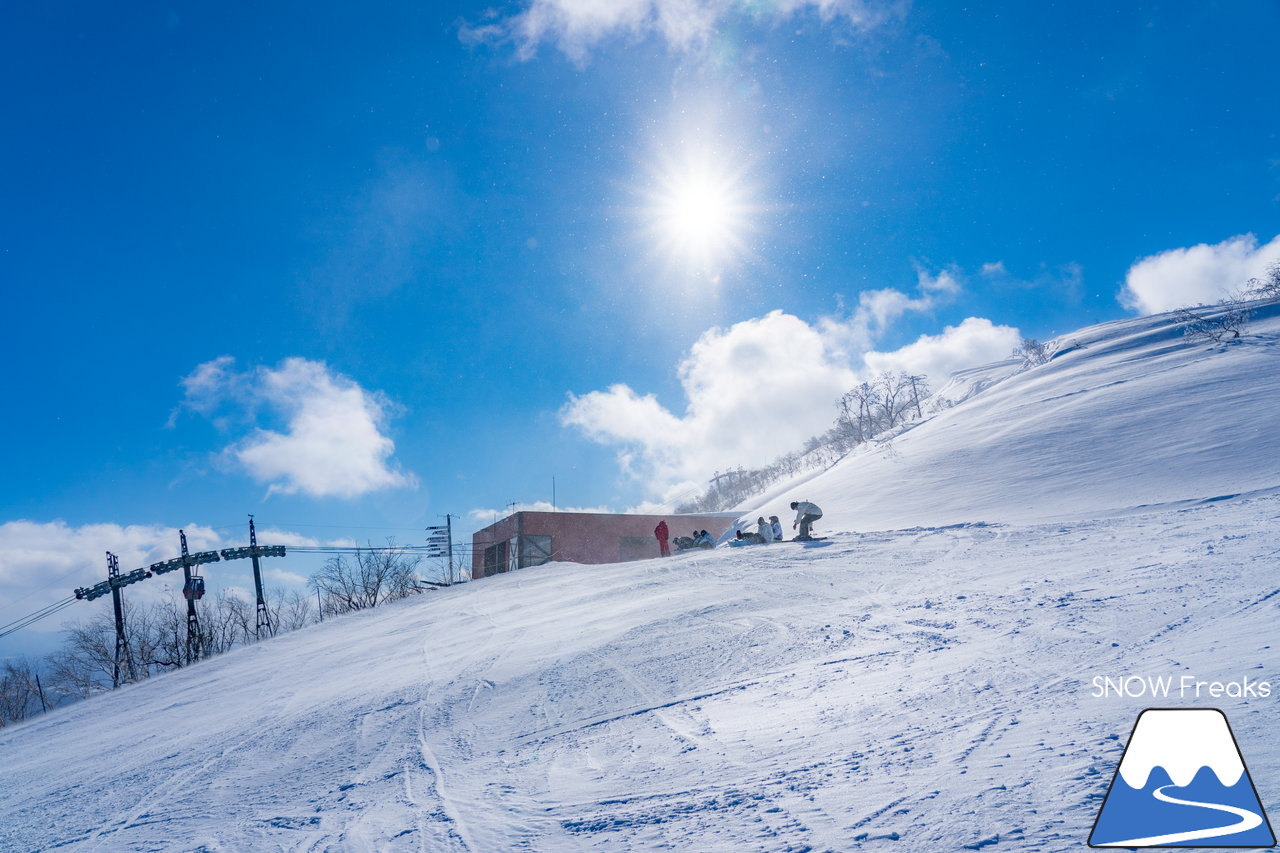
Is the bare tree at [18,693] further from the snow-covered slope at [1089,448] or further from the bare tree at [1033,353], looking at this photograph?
the bare tree at [1033,353]

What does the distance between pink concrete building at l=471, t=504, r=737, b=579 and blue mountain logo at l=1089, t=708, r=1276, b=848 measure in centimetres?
3060

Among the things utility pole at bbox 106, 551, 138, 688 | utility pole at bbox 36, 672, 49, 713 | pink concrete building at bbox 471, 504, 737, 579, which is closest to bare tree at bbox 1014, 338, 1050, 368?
pink concrete building at bbox 471, 504, 737, 579

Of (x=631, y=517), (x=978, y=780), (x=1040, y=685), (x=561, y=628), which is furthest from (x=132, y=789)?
(x=631, y=517)

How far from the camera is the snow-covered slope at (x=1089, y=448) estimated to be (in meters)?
17.1

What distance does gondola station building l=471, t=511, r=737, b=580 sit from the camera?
112ft

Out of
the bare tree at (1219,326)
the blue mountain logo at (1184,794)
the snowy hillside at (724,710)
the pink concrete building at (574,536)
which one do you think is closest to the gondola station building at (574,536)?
the pink concrete building at (574,536)

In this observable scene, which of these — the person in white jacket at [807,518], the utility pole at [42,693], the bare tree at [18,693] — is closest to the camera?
the person in white jacket at [807,518]

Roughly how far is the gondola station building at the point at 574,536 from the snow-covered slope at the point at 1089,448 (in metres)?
6.30

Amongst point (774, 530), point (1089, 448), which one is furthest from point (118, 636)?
point (1089, 448)

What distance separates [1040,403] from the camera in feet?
99.0

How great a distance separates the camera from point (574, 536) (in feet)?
115

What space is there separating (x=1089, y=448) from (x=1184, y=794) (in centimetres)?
2316

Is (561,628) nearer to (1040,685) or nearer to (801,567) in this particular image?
(801,567)

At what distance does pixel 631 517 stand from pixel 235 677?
26.2m
